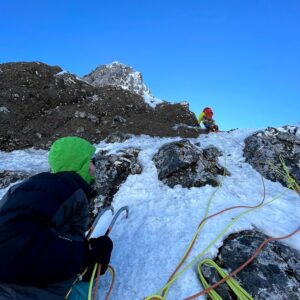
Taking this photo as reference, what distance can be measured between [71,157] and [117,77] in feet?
128

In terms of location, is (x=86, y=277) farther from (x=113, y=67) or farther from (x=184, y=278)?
(x=113, y=67)

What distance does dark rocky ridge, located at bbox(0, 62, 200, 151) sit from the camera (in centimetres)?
1962

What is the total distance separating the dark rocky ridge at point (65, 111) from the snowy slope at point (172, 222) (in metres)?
8.13

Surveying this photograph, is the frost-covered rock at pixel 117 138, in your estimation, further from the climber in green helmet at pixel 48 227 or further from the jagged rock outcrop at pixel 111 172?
the climber in green helmet at pixel 48 227

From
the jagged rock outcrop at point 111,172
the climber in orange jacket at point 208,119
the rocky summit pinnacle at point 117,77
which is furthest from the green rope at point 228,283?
the rocky summit pinnacle at point 117,77

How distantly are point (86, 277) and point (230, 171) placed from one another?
7624 millimetres

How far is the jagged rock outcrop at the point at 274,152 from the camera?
37.5 ft

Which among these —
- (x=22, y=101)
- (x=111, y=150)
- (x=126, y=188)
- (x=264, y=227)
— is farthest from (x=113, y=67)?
(x=264, y=227)

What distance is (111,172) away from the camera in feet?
36.5

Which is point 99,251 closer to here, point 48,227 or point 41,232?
point 48,227

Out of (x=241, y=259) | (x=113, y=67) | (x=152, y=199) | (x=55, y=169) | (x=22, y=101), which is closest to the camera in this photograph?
(x=55, y=169)

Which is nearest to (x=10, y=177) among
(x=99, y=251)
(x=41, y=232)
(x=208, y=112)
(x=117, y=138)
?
(x=117, y=138)

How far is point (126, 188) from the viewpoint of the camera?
10.3 m

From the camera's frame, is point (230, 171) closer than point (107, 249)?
No
